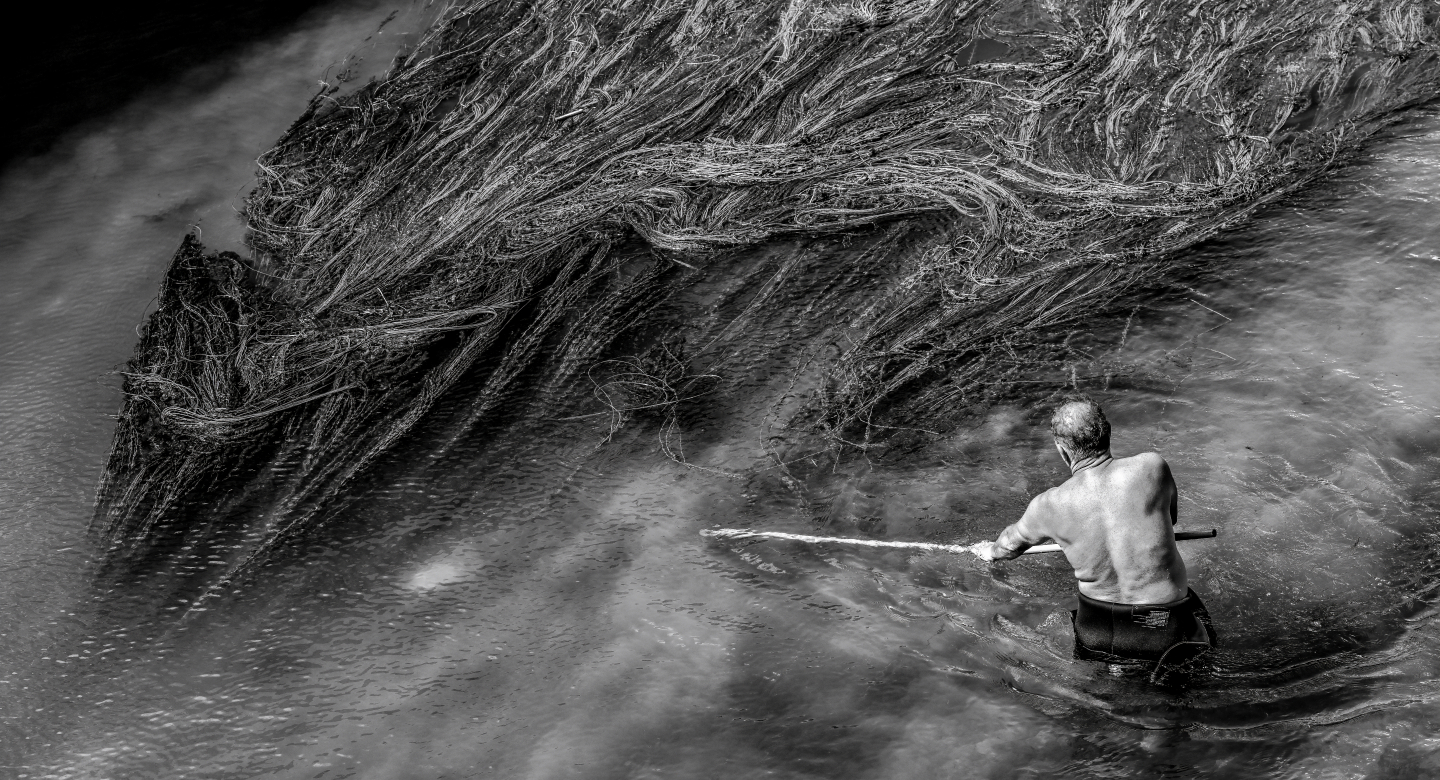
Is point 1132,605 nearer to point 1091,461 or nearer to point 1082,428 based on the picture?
point 1091,461

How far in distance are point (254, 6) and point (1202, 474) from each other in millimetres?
6955

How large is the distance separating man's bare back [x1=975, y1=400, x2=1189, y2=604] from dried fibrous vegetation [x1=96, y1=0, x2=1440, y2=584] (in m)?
1.44

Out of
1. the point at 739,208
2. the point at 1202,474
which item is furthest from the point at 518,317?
the point at 1202,474

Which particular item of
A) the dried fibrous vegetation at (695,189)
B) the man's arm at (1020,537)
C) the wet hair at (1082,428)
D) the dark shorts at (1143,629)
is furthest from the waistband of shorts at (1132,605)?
the dried fibrous vegetation at (695,189)

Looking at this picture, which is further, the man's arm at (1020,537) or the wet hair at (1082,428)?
the man's arm at (1020,537)

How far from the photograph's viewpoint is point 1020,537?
3.81 meters

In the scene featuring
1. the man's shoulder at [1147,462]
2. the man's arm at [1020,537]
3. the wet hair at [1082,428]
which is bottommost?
the man's arm at [1020,537]

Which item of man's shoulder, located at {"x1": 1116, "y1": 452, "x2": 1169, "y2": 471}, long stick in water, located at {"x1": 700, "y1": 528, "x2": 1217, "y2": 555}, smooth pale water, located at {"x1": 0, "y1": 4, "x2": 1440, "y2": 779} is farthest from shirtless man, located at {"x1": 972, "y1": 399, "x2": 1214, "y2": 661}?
long stick in water, located at {"x1": 700, "y1": 528, "x2": 1217, "y2": 555}

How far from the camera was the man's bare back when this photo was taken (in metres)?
3.48

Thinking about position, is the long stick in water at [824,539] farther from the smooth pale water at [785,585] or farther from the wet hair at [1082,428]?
the wet hair at [1082,428]

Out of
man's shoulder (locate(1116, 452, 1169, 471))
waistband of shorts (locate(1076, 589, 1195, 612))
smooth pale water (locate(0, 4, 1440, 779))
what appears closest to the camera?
man's shoulder (locate(1116, 452, 1169, 471))

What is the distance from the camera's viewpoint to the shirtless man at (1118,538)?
3492 mm

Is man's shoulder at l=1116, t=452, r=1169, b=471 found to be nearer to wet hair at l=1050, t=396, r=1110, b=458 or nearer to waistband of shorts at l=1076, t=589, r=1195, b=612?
wet hair at l=1050, t=396, r=1110, b=458

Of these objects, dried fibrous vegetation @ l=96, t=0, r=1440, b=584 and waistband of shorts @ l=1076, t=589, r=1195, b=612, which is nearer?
waistband of shorts @ l=1076, t=589, r=1195, b=612
